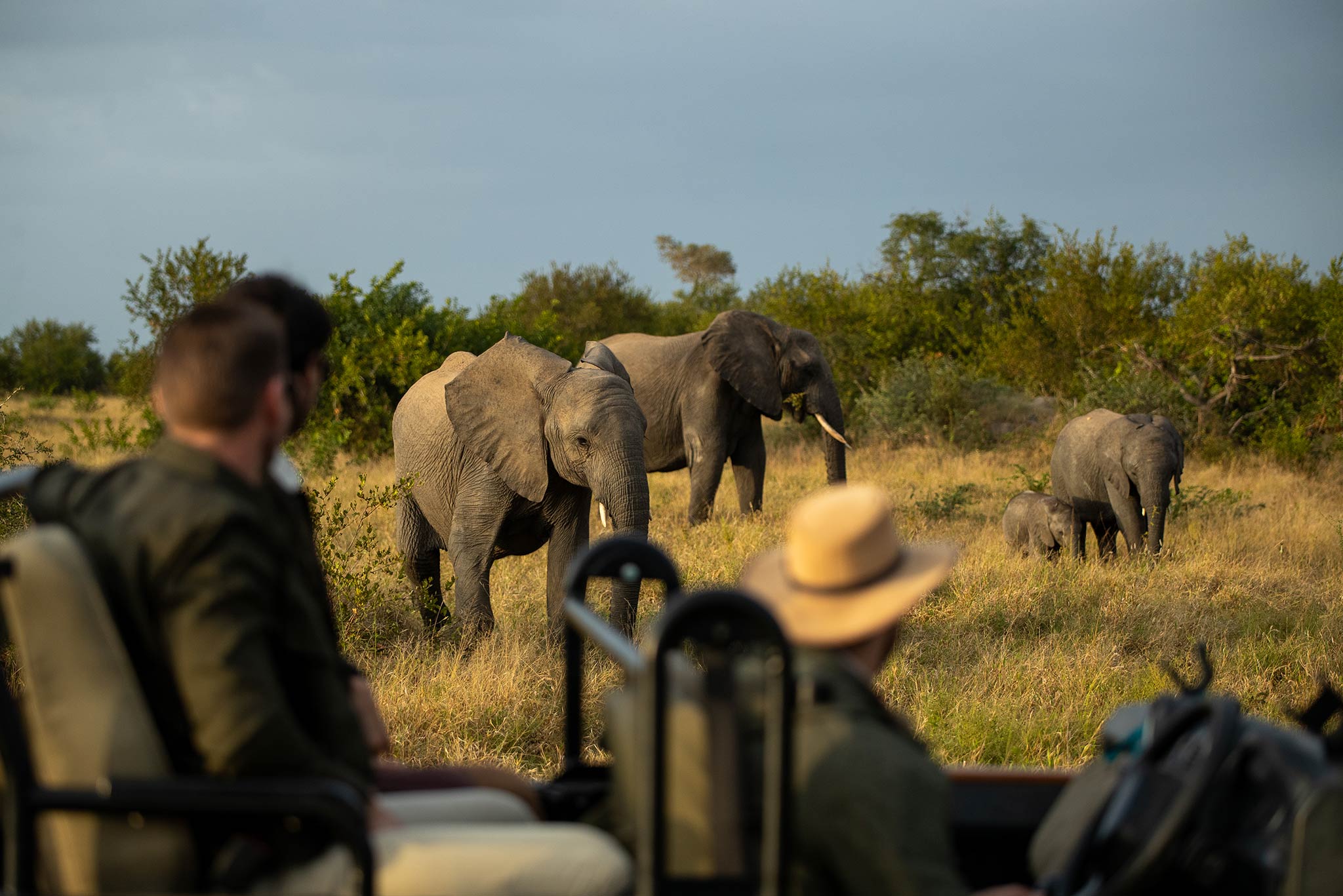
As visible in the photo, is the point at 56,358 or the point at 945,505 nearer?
the point at 945,505

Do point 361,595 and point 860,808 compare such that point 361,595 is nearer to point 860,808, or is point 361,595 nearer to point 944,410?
point 860,808

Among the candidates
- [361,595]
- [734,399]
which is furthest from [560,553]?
[734,399]

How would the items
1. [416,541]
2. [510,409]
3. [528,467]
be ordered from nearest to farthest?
[528,467]
[510,409]
[416,541]

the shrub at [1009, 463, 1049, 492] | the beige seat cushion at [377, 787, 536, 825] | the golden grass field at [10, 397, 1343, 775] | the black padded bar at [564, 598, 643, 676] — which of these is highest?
the black padded bar at [564, 598, 643, 676]

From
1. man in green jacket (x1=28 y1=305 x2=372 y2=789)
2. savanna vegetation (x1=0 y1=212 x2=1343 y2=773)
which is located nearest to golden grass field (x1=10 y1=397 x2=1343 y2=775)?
savanna vegetation (x1=0 y1=212 x2=1343 y2=773)

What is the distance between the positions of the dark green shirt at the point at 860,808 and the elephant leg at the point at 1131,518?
8.35m

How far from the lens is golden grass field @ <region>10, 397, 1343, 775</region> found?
196 inches

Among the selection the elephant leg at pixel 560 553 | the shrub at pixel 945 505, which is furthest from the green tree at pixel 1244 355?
the elephant leg at pixel 560 553

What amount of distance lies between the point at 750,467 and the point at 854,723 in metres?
10.8

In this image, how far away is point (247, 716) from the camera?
190 cm

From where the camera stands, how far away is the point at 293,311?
253 cm

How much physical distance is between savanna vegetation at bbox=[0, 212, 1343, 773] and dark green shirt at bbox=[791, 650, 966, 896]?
10.2ft

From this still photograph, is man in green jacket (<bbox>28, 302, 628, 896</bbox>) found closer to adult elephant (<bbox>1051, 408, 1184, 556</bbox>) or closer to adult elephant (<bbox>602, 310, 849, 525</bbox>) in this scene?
adult elephant (<bbox>1051, 408, 1184, 556</bbox>)

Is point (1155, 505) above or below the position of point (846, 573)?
below
